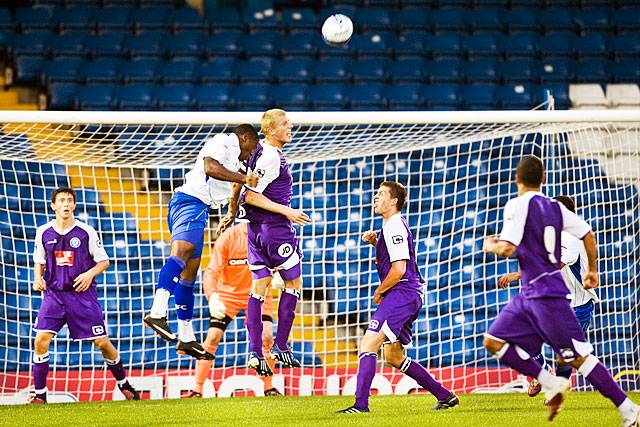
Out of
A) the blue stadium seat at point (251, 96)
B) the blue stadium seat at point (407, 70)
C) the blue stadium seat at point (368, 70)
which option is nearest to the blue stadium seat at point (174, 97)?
the blue stadium seat at point (251, 96)

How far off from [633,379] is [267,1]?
8.55 metres

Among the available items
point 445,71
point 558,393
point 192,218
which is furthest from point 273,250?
point 445,71

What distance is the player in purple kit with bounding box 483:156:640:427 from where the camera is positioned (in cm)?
606

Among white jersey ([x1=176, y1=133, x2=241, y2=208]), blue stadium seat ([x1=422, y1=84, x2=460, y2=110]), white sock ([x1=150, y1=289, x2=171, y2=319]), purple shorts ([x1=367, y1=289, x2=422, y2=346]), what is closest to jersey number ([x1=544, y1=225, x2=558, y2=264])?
purple shorts ([x1=367, y1=289, x2=422, y2=346])

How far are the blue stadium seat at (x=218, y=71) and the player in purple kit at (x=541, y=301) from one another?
7.72 m

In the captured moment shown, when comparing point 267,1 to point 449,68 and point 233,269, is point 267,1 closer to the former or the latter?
point 449,68

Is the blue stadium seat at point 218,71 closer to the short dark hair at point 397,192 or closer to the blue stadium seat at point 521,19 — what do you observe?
the blue stadium seat at point 521,19

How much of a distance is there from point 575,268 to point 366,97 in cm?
543

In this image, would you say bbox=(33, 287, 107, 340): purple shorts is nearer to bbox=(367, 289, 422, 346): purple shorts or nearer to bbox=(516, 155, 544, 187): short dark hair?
bbox=(367, 289, 422, 346): purple shorts

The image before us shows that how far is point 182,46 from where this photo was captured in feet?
45.6

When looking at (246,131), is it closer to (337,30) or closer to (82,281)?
(337,30)

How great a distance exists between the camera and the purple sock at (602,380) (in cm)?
607

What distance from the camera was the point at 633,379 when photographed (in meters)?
10.2

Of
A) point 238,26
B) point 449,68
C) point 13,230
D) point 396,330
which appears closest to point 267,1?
point 238,26
